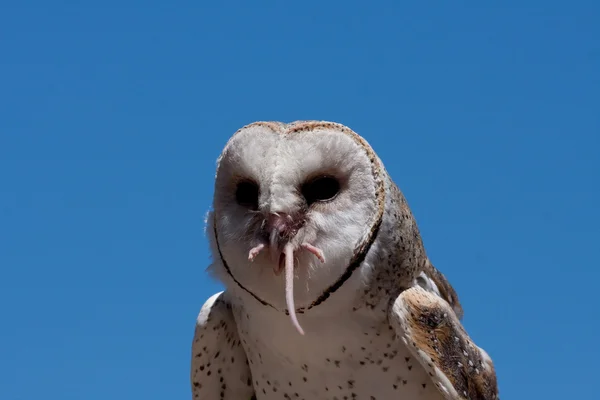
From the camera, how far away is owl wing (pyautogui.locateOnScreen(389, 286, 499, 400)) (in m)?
7.44

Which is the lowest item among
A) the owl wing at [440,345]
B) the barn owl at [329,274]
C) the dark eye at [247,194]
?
the owl wing at [440,345]

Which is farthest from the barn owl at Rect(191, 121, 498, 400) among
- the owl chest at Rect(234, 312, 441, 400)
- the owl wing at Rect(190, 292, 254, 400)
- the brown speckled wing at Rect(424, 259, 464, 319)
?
the owl wing at Rect(190, 292, 254, 400)

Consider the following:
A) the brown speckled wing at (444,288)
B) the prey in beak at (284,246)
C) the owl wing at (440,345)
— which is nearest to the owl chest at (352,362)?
the owl wing at (440,345)

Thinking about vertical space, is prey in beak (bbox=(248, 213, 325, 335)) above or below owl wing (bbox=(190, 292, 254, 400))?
below

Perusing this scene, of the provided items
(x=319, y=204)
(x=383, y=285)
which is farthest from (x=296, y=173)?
(x=383, y=285)

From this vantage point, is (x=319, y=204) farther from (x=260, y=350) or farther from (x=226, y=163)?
(x=260, y=350)

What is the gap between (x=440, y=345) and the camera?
298 inches

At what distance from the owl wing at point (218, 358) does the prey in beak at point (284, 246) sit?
1.29 metres

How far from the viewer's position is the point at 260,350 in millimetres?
8086

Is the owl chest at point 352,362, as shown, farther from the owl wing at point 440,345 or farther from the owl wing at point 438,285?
the owl wing at point 438,285

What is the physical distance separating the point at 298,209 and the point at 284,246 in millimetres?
263

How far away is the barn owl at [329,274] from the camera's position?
7293mm

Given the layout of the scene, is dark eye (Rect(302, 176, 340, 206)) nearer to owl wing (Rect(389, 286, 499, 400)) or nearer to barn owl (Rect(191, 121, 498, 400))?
barn owl (Rect(191, 121, 498, 400))

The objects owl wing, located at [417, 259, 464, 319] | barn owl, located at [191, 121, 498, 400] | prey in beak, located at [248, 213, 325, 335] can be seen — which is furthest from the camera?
owl wing, located at [417, 259, 464, 319]
